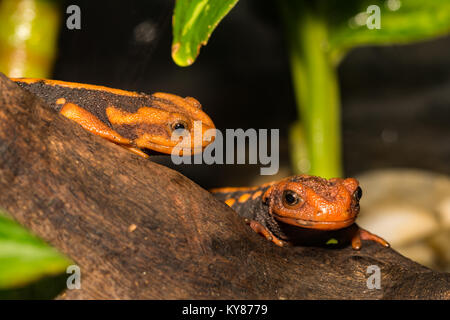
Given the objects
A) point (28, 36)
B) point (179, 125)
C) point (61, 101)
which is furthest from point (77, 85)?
point (28, 36)

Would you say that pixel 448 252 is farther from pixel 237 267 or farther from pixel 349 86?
pixel 237 267

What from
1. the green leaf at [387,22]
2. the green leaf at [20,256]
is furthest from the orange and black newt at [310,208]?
the green leaf at [387,22]

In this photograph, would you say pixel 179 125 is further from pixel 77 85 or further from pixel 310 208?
pixel 310 208

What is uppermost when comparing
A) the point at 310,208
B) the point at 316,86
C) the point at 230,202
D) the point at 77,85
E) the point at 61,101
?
the point at 316,86

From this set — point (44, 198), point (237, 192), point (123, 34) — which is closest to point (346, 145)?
point (237, 192)

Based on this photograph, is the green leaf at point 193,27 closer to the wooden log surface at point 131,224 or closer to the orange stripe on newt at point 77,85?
the orange stripe on newt at point 77,85

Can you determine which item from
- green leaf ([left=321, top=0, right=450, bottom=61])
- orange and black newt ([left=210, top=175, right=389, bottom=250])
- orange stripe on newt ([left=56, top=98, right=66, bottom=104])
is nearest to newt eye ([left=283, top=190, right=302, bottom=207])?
orange and black newt ([left=210, top=175, right=389, bottom=250])
